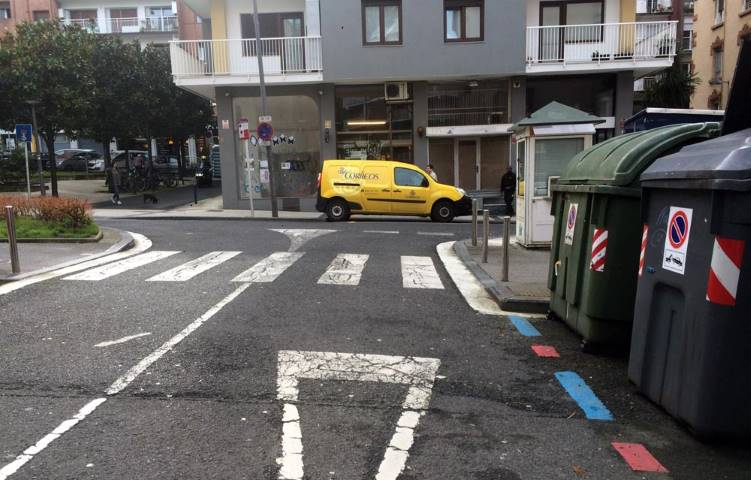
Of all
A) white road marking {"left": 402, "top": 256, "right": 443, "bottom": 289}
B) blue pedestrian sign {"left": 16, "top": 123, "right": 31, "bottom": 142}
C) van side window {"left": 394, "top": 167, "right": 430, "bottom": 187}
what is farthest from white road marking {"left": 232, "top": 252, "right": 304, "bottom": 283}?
blue pedestrian sign {"left": 16, "top": 123, "right": 31, "bottom": 142}

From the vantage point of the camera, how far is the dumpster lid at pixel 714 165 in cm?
331

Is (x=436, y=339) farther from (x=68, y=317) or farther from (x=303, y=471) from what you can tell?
(x=68, y=317)

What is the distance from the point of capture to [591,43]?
73.6 feet

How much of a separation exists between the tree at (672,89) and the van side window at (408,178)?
19.1 meters

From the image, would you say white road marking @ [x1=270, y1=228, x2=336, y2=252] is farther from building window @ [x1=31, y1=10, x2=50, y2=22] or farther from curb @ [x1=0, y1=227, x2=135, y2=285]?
building window @ [x1=31, y1=10, x2=50, y2=22]

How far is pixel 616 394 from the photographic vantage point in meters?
4.43

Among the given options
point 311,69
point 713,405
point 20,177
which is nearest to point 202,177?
point 20,177

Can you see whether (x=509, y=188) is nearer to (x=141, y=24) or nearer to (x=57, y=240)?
(x=57, y=240)

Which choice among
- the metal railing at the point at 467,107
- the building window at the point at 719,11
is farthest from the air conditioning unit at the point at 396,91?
the building window at the point at 719,11

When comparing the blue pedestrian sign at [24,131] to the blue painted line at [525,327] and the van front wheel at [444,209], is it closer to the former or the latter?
the van front wheel at [444,209]

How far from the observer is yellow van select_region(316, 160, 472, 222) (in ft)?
60.6

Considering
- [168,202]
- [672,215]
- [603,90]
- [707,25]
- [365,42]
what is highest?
[707,25]

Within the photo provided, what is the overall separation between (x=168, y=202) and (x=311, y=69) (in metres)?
9.06

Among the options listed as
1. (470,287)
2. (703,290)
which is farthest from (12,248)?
(703,290)
